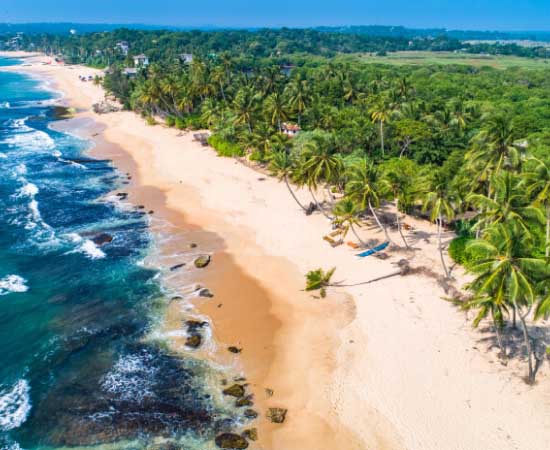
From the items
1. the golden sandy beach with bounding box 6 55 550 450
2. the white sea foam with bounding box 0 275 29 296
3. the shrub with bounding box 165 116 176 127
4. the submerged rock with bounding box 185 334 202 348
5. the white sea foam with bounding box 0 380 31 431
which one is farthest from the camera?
the shrub with bounding box 165 116 176 127

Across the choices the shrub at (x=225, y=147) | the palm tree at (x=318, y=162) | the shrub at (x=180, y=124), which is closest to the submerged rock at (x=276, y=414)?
the palm tree at (x=318, y=162)

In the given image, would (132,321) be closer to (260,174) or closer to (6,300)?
(6,300)

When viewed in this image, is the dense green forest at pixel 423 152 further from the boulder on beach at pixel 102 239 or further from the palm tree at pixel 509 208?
the boulder on beach at pixel 102 239

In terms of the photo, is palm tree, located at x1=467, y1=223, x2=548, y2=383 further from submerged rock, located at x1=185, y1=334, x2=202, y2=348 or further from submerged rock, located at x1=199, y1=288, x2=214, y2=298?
submerged rock, located at x1=199, y1=288, x2=214, y2=298

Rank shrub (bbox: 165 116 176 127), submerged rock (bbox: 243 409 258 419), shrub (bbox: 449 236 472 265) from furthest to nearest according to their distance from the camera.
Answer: shrub (bbox: 165 116 176 127), shrub (bbox: 449 236 472 265), submerged rock (bbox: 243 409 258 419)

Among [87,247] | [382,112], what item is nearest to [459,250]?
[382,112]

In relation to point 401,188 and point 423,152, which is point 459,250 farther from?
point 423,152

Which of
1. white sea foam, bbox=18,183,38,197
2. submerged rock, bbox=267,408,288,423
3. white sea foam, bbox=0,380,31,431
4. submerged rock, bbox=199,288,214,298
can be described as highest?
submerged rock, bbox=267,408,288,423

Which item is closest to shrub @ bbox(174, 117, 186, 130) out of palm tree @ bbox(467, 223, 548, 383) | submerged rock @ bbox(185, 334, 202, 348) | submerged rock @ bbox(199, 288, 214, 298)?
submerged rock @ bbox(199, 288, 214, 298)
